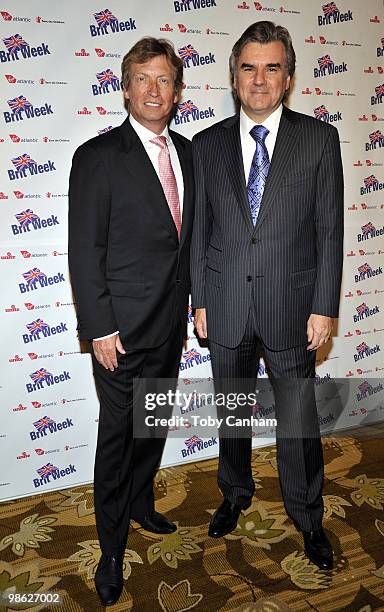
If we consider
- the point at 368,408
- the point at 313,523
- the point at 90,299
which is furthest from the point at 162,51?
the point at 368,408

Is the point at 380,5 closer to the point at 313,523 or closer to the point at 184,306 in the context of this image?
the point at 184,306

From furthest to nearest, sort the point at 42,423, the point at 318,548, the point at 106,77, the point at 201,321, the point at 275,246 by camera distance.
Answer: the point at 42,423
the point at 106,77
the point at 201,321
the point at 318,548
the point at 275,246

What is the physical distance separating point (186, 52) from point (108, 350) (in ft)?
5.12

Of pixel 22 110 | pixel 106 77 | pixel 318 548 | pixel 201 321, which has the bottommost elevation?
pixel 318 548

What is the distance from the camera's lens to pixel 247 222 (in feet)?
7.09

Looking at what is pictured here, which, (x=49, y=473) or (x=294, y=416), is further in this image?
(x=49, y=473)

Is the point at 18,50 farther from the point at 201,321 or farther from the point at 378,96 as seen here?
the point at 378,96

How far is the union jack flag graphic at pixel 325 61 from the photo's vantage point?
2.98 meters

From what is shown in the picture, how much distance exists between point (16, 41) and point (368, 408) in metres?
2.80

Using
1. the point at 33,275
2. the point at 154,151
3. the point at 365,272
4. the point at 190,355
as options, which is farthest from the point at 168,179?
the point at 365,272

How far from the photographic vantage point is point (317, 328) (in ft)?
7.29

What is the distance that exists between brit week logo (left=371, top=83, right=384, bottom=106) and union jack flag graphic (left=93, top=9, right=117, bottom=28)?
1491 mm

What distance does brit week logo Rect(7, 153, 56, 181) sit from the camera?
8.46 feet

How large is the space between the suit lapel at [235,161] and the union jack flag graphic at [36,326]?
1178 millimetres
